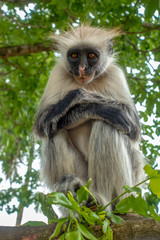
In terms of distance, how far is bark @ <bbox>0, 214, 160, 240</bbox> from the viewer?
113 inches

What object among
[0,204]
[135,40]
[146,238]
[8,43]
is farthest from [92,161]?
[8,43]

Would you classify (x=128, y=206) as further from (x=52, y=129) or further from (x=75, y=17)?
(x=75, y=17)

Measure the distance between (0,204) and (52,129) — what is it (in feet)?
12.3

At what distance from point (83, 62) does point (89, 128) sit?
108 centimetres

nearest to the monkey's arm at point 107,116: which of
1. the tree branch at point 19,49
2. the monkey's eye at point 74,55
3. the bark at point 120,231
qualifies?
the monkey's eye at point 74,55

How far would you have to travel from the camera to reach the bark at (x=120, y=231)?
288cm

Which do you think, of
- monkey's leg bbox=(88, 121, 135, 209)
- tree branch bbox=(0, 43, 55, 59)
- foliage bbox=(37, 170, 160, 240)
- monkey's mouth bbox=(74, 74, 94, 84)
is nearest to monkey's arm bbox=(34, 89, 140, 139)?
monkey's leg bbox=(88, 121, 135, 209)

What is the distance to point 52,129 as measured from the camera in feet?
15.7

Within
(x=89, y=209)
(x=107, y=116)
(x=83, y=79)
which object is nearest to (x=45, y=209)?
(x=89, y=209)

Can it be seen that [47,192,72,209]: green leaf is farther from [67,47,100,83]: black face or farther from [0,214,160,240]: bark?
[67,47,100,83]: black face

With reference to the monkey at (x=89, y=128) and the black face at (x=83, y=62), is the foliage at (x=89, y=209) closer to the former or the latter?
the monkey at (x=89, y=128)

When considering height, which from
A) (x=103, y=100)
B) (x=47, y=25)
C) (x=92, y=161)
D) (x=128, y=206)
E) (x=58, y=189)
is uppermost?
(x=47, y=25)

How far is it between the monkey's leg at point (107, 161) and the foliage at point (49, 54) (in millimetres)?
932

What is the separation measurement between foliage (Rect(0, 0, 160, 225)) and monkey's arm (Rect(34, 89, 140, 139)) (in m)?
1.28
